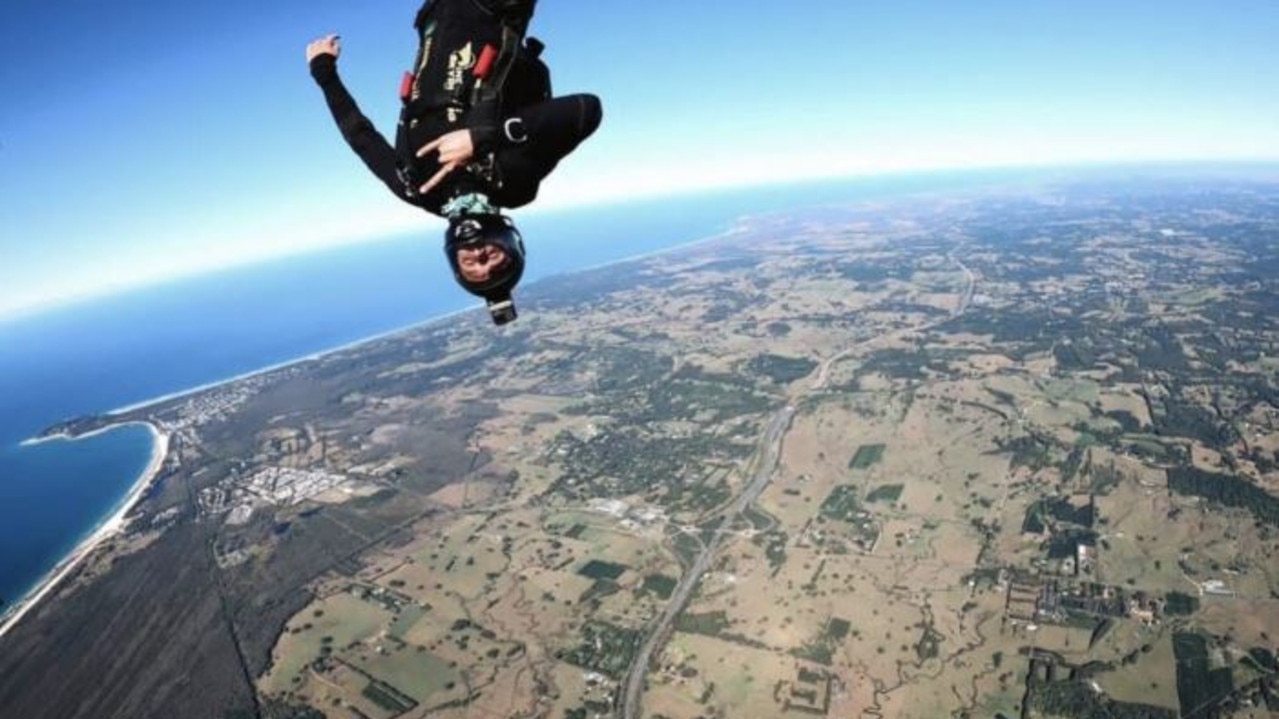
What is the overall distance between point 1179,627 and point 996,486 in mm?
15508

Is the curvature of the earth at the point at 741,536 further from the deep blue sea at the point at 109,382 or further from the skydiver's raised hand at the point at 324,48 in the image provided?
the skydiver's raised hand at the point at 324,48

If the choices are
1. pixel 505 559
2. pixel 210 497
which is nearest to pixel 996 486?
pixel 505 559

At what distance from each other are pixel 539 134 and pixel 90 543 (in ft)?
230

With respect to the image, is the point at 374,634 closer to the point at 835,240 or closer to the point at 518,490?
the point at 518,490

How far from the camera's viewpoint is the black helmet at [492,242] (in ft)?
12.3

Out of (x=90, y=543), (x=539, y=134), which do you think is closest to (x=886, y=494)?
(x=539, y=134)

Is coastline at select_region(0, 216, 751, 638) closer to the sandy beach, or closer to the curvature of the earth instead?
the sandy beach

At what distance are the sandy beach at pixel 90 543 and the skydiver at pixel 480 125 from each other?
59196mm

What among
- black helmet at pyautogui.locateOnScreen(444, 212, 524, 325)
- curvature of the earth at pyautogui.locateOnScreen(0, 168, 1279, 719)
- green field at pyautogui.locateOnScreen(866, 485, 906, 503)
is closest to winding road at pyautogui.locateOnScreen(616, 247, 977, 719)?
curvature of the earth at pyautogui.locateOnScreen(0, 168, 1279, 719)

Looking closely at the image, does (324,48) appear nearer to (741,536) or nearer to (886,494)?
(741,536)

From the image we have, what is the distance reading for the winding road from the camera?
1235 inches

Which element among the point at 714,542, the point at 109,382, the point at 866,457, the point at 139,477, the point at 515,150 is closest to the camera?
the point at 515,150

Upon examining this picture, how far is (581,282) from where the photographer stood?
153 metres

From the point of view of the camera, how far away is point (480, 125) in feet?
11.4
